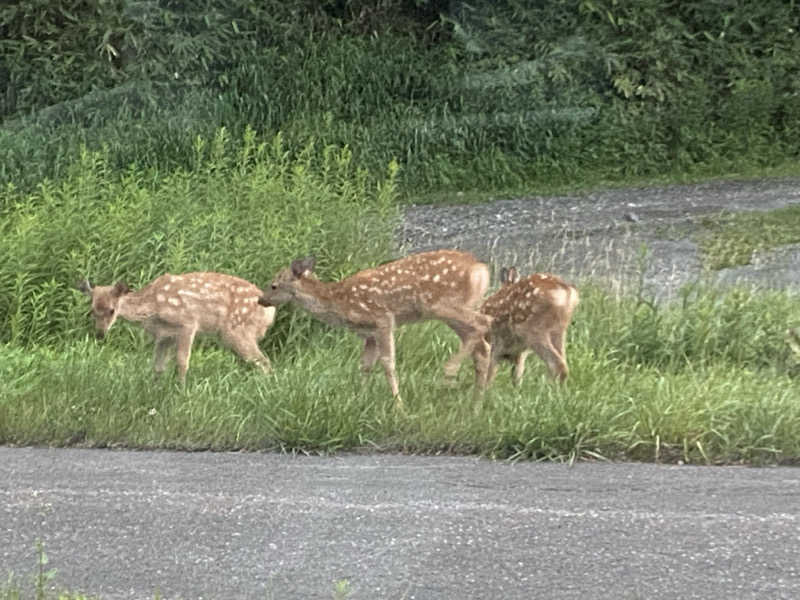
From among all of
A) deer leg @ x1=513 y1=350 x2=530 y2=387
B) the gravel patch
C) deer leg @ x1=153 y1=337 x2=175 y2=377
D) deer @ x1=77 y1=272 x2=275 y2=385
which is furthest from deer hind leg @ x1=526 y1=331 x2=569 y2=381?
deer leg @ x1=153 y1=337 x2=175 y2=377

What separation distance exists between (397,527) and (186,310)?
3774mm

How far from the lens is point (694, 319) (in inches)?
388

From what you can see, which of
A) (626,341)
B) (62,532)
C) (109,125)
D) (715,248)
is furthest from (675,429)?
(109,125)

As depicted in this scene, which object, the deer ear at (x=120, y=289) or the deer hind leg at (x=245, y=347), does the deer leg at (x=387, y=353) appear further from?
the deer ear at (x=120, y=289)

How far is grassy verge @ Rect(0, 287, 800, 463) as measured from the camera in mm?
7527

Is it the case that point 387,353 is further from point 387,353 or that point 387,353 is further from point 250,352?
point 250,352

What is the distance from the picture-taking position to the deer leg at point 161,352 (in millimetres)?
9336

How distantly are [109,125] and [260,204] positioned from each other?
5.98 meters

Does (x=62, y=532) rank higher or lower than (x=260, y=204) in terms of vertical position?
lower

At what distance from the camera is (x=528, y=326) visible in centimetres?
859

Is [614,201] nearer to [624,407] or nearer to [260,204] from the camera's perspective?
[260,204]

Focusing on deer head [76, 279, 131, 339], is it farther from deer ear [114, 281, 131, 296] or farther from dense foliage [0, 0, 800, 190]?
dense foliage [0, 0, 800, 190]

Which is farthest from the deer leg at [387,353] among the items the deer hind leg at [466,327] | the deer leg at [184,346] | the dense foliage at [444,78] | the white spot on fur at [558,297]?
the dense foliage at [444,78]

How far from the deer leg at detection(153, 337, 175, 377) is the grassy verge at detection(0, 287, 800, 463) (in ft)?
0.35
